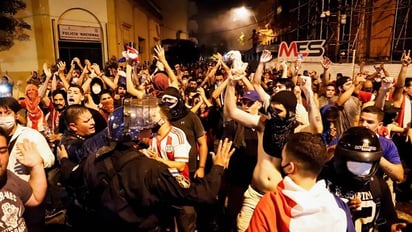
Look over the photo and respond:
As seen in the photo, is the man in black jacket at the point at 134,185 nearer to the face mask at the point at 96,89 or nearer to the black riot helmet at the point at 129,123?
the black riot helmet at the point at 129,123

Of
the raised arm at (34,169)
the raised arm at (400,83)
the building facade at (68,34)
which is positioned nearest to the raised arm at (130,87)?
the raised arm at (34,169)

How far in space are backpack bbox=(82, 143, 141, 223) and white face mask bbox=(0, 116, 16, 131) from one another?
1.49 metres

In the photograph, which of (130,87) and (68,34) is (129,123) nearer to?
A: (130,87)

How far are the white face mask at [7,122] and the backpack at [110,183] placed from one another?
4.90ft

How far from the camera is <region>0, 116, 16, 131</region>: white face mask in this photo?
335cm

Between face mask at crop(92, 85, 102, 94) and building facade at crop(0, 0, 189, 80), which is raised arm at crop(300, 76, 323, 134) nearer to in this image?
face mask at crop(92, 85, 102, 94)

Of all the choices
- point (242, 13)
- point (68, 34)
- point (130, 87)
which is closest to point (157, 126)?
point (130, 87)

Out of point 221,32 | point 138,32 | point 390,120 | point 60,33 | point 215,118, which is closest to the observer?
point 390,120

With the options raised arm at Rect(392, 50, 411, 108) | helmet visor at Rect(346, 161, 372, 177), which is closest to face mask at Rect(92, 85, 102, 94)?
helmet visor at Rect(346, 161, 372, 177)

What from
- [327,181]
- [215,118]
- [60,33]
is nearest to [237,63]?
[327,181]

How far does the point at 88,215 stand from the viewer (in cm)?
313

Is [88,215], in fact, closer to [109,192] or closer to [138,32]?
[109,192]

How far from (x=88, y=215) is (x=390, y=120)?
4580 mm

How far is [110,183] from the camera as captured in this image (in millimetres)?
2324
